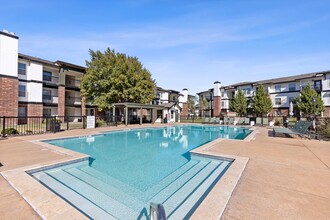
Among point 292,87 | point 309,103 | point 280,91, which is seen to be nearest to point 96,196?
point 309,103

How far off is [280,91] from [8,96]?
139 ft

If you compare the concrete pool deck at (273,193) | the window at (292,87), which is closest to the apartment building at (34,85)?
the concrete pool deck at (273,193)

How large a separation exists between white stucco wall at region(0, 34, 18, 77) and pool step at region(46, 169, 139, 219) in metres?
18.8

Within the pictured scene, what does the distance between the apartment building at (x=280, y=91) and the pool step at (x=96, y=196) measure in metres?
35.5

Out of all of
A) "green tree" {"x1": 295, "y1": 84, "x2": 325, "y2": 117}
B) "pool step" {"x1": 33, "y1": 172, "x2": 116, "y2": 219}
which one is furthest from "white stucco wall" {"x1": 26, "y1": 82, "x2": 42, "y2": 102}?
"green tree" {"x1": 295, "y1": 84, "x2": 325, "y2": 117}

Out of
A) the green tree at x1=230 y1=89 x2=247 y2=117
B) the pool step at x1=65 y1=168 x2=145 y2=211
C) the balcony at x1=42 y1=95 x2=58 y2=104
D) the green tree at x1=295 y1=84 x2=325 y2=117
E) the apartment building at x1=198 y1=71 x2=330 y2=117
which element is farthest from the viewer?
the green tree at x1=230 y1=89 x2=247 y2=117

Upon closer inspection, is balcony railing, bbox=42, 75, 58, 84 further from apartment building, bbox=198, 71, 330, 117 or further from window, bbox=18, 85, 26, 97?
apartment building, bbox=198, 71, 330, 117

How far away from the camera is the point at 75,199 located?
10.9 ft

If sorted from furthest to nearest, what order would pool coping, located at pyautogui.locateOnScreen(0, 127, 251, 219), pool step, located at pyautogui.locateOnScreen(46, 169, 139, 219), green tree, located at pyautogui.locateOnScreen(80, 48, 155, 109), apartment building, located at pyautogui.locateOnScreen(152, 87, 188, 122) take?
1. apartment building, located at pyautogui.locateOnScreen(152, 87, 188, 122)
2. green tree, located at pyautogui.locateOnScreen(80, 48, 155, 109)
3. pool step, located at pyautogui.locateOnScreen(46, 169, 139, 219)
4. pool coping, located at pyautogui.locateOnScreen(0, 127, 251, 219)

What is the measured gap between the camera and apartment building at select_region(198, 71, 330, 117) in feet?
94.2

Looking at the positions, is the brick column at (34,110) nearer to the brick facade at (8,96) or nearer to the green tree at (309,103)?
the brick facade at (8,96)

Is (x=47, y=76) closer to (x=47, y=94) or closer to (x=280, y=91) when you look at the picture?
(x=47, y=94)

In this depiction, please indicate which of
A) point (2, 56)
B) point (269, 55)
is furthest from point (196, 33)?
point (2, 56)

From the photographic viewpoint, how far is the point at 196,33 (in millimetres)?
14688
